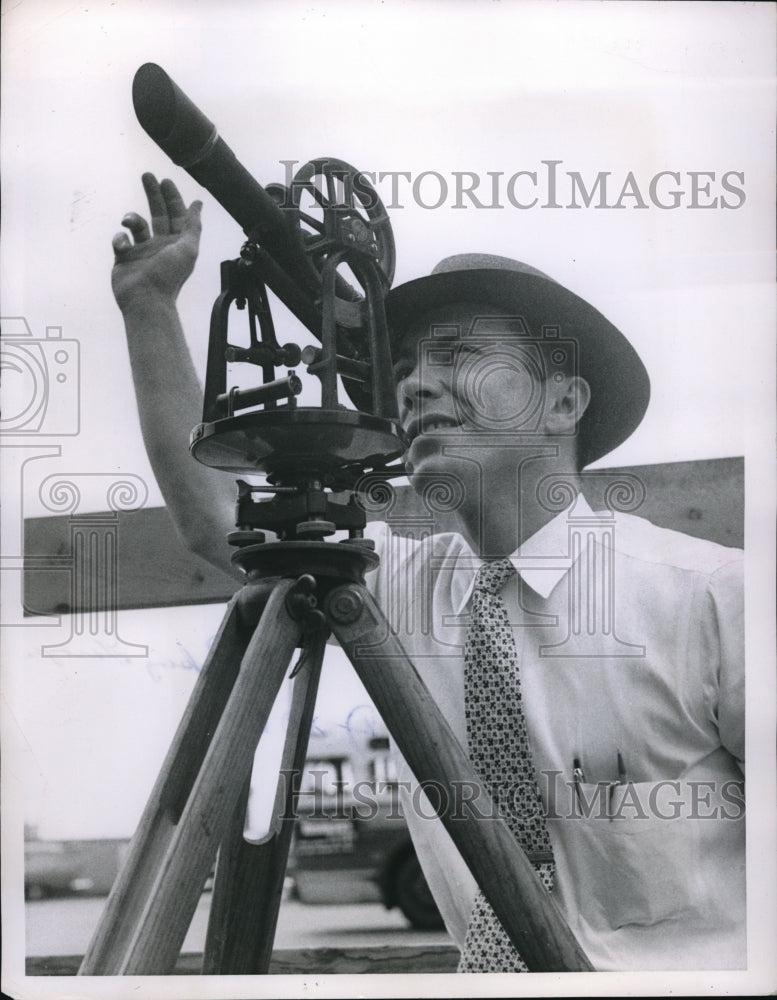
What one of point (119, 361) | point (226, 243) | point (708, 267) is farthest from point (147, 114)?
point (708, 267)

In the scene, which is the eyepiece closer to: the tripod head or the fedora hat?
the tripod head

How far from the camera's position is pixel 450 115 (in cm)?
219

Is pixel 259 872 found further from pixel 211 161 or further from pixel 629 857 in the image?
pixel 211 161

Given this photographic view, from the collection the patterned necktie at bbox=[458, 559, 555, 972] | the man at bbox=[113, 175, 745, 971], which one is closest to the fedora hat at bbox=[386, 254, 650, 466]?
the man at bbox=[113, 175, 745, 971]

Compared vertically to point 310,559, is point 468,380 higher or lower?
higher

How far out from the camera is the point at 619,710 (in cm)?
217

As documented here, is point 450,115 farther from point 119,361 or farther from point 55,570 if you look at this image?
point 55,570

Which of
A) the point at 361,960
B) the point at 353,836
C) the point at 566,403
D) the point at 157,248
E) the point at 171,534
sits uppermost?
the point at 157,248

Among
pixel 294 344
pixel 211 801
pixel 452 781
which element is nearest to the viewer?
pixel 211 801

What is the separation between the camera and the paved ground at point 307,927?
7.06 ft

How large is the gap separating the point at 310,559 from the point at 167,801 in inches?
18.5

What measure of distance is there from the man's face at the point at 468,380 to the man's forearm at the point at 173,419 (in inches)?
14.8

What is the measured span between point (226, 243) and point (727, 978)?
1.61 meters

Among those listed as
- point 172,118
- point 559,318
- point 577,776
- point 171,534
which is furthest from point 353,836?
point 172,118
